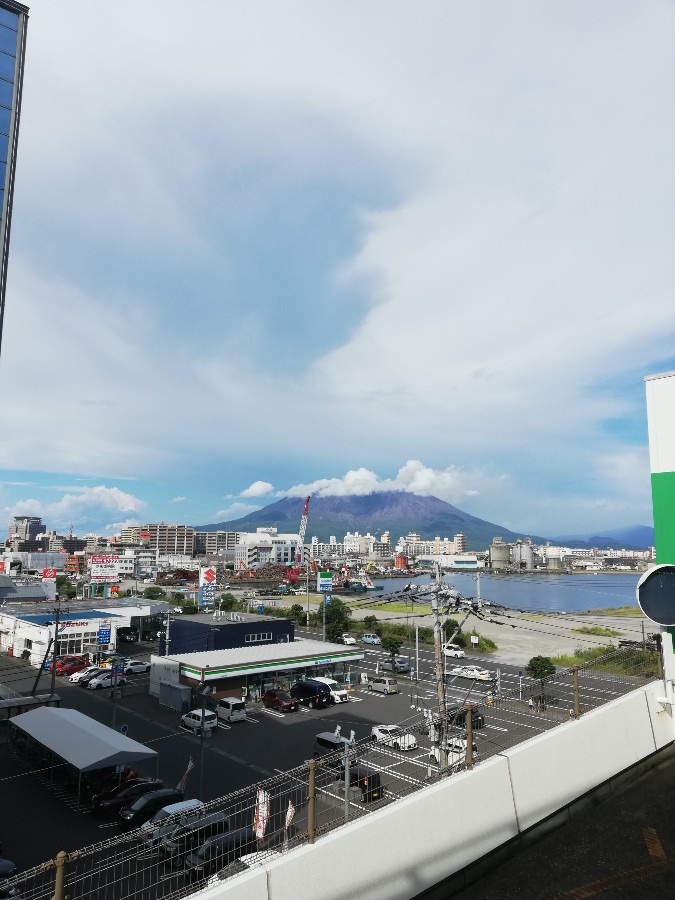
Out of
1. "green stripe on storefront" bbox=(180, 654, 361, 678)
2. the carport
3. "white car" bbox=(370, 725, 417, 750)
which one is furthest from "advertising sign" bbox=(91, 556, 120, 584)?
"white car" bbox=(370, 725, 417, 750)

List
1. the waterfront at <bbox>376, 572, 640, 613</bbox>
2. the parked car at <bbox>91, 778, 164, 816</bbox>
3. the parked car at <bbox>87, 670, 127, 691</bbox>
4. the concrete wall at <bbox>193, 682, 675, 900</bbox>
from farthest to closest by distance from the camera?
the waterfront at <bbox>376, 572, 640, 613</bbox> → the parked car at <bbox>87, 670, 127, 691</bbox> → the parked car at <bbox>91, 778, 164, 816</bbox> → the concrete wall at <bbox>193, 682, 675, 900</bbox>

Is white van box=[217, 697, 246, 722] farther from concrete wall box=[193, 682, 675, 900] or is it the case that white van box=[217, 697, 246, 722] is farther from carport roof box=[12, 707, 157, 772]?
concrete wall box=[193, 682, 675, 900]

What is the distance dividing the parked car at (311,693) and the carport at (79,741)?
27.0ft

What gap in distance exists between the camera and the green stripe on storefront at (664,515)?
7.33 m

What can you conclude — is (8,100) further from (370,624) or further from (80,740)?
(370,624)

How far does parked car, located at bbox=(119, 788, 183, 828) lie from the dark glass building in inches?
490

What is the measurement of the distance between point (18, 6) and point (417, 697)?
26.8 meters

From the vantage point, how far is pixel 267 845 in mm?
4387

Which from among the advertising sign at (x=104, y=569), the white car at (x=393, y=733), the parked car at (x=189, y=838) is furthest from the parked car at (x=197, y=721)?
the advertising sign at (x=104, y=569)

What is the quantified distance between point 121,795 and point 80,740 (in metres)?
2.18

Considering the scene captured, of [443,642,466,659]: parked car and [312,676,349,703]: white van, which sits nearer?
[312,676,349,703]: white van

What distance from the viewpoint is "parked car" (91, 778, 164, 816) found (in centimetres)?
1323

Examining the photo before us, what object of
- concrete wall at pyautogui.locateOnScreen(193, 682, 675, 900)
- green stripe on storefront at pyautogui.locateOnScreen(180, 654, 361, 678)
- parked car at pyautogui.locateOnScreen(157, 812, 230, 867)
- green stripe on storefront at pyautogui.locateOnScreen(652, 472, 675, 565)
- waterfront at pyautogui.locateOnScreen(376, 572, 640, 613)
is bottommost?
waterfront at pyautogui.locateOnScreen(376, 572, 640, 613)

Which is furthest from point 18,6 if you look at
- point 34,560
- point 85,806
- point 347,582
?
point 34,560
